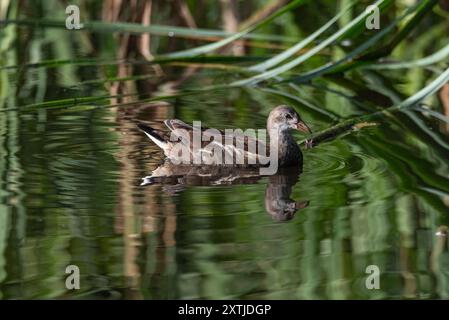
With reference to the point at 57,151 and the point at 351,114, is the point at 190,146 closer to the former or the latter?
the point at 57,151

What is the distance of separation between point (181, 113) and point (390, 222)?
2907 mm

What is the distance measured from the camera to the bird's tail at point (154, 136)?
750cm

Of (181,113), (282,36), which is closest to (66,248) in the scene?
(181,113)

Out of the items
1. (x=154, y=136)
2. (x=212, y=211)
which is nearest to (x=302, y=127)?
(x=154, y=136)

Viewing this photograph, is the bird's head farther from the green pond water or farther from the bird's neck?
the green pond water

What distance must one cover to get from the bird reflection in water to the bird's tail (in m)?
0.12

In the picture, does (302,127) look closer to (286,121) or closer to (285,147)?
(286,121)

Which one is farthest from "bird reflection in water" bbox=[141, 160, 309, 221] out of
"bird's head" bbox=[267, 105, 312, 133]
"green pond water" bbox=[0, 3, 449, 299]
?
"bird's head" bbox=[267, 105, 312, 133]

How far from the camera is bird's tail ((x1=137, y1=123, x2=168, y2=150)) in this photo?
7504 mm

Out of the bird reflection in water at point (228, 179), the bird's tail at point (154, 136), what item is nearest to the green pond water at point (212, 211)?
the bird reflection in water at point (228, 179)

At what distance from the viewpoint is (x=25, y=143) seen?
24.8 ft

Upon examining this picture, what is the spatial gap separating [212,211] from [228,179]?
93 centimetres

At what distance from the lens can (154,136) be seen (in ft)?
24.7

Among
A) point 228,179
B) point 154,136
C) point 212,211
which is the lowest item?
point 212,211
